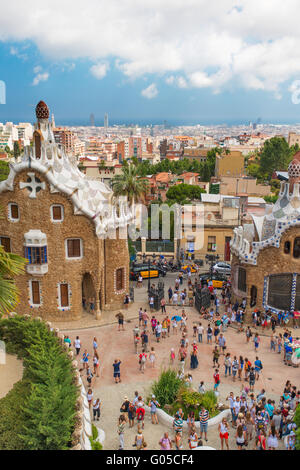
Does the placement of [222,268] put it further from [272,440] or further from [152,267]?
[272,440]

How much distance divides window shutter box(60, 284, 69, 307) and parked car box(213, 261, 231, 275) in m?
14.7

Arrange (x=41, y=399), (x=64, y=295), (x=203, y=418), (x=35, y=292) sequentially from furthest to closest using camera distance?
(x=64, y=295) < (x=35, y=292) < (x=203, y=418) < (x=41, y=399)

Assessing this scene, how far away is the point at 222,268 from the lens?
3816 cm

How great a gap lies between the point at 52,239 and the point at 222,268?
16.8m

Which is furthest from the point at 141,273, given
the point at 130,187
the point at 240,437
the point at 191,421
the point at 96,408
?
the point at 240,437

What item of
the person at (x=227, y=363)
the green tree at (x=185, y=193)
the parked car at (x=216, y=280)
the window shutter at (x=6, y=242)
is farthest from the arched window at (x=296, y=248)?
the green tree at (x=185, y=193)

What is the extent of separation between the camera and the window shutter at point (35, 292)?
28.6m

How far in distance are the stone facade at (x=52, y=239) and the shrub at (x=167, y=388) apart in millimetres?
10590

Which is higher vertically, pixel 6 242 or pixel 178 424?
pixel 6 242

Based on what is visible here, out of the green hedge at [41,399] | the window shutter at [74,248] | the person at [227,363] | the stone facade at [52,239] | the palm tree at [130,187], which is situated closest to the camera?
the green hedge at [41,399]

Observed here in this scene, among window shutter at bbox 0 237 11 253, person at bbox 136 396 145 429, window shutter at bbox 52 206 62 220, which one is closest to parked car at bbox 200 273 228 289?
window shutter at bbox 52 206 62 220

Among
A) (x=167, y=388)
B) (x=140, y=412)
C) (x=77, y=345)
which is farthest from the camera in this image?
(x=77, y=345)

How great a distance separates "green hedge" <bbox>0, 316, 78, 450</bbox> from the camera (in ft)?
44.9

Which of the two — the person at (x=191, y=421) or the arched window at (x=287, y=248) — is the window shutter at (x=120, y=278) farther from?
the person at (x=191, y=421)
